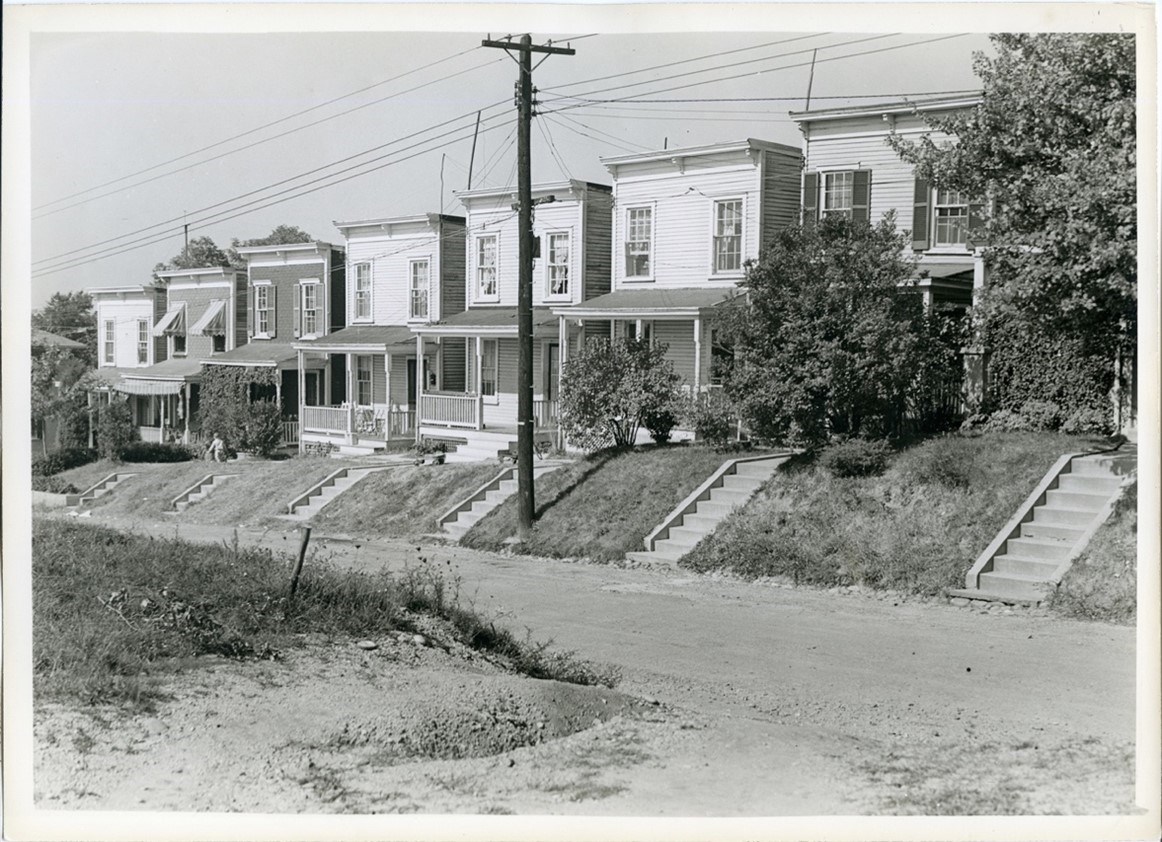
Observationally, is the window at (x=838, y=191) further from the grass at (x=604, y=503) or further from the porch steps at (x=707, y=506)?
the porch steps at (x=707, y=506)

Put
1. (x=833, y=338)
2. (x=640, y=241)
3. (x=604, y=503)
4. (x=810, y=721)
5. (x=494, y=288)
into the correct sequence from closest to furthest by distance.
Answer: (x=810, y=721) → (x=833, y=338) → (x=604, y=503) → (x=640, y=241) → (x=494, y=288)

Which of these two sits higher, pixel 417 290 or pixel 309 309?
pixel 417 290

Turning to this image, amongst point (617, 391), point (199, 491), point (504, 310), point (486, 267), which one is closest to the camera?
Result: point (617, 391)

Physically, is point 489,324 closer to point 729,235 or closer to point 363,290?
point 363,290

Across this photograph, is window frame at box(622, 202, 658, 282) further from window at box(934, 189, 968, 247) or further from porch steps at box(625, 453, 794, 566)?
porch steps at box(625, 453, 794, 566)

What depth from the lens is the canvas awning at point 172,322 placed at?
83.6 ft

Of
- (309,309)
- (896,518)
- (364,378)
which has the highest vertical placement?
(309,309)

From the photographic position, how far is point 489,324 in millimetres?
30297

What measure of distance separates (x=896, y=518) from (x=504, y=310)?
669 inches

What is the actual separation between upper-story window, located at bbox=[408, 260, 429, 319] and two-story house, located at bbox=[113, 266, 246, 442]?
4.85 metres

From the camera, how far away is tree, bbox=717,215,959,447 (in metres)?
18.5

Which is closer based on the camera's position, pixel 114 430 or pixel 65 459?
pixel 65 459

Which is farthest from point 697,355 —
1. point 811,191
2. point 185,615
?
point 185,615

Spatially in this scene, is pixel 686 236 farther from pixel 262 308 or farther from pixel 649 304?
pixel 262 308
